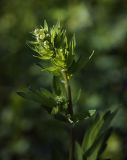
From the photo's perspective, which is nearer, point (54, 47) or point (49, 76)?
point (54, 47)

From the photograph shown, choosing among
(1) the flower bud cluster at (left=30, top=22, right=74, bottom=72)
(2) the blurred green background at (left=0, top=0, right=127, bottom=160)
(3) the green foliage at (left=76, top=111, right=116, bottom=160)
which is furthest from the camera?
(2) the blurred green background at (left=0, top=0, right=127, bottom=160)

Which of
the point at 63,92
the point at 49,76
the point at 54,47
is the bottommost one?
the point at 49,76

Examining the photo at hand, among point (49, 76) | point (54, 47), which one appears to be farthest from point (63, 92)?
point (49, 76)

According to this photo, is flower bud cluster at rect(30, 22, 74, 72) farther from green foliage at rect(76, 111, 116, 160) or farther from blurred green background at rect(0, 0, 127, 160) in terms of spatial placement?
blurred green background at rect(0, 0, 127, 160)

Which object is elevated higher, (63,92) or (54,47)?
(54,47)

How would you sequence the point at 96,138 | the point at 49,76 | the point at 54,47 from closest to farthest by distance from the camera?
1. the point at 54,47
2. the point at 96,138
3. the point at 49,76

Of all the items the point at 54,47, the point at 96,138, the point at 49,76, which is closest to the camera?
the point at 54,47

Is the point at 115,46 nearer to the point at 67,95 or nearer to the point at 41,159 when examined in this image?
the point at 41,159

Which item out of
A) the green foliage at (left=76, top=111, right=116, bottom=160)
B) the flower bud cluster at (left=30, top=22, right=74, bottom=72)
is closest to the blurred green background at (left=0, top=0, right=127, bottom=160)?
the green foliage at (left=76, top=111, right=116, bottom=160)

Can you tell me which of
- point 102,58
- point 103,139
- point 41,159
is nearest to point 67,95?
point 103,139

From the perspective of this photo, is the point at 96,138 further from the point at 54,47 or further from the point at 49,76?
the point at 49,76
